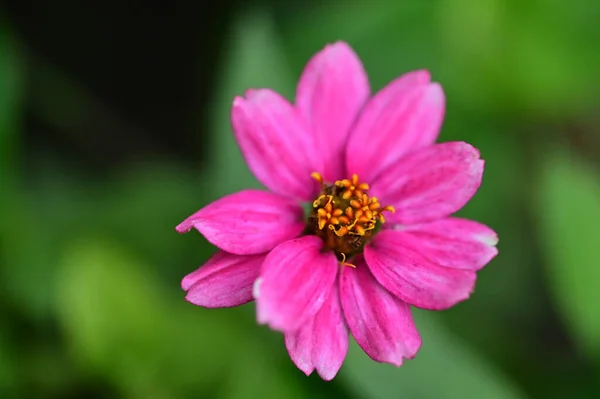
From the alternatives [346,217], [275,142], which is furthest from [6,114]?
[346,217]

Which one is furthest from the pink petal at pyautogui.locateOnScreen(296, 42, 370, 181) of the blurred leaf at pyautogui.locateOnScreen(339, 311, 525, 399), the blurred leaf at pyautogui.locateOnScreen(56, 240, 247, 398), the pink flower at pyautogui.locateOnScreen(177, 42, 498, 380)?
the blurred leaf at pyautogui.locateOnScreen(56, 240, 247, 398)

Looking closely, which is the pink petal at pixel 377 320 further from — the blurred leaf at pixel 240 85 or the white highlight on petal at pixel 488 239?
the blurred leaf at pixel 240 85

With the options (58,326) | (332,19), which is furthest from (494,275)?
(58,326)

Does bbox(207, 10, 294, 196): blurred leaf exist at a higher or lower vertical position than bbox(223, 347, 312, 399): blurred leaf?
higher

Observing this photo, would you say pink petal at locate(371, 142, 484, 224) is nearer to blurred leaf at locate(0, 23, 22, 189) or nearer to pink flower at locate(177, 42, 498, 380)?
pink flower at locate(177, 42, 498, 380)

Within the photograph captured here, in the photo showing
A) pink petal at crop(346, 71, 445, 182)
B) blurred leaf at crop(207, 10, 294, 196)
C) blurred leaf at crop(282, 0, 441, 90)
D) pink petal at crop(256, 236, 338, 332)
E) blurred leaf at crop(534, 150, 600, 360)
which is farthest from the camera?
blurred leaf at crop(282, 0, 441, 90)

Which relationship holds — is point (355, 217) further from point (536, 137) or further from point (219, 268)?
point (536, 137)

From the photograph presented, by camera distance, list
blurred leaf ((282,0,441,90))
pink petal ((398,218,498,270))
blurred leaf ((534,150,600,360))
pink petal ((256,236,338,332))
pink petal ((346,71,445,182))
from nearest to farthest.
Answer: pink petal ((256,236,338,332)) → pink petal ((398,218,498,270)) → pink petal ((346,71,445,182)) → blurred leaf ((534,150,600,360)) → blurred leaf ((282,0,441,90))
